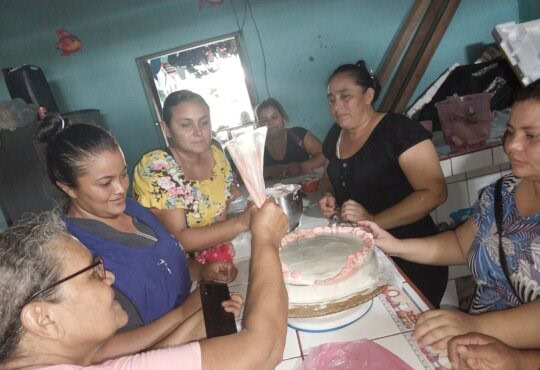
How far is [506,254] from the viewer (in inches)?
46.0

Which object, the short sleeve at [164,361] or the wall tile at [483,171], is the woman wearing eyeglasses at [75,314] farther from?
the wall tile at [483,171]

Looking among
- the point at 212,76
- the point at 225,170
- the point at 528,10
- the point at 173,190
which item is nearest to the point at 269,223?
the point at 173,190

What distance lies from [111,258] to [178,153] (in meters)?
0.82

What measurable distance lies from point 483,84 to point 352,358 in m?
2.92

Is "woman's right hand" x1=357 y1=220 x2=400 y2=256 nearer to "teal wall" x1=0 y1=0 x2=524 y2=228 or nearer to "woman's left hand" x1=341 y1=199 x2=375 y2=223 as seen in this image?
"woman's left hand" x1=341 y1=199 x2=375 y2=223

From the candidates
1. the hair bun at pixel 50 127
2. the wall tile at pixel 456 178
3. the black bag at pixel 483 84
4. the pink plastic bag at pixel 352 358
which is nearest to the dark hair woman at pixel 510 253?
the pink plastic bag at pixel 352 358

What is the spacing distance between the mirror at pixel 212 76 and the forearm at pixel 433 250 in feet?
8.26

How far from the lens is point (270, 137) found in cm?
354

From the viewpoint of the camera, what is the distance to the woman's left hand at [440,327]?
966 millimetres

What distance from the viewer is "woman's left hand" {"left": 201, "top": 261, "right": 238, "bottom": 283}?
1534 millimetres

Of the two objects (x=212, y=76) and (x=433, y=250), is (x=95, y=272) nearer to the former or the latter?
(x=433, y=250)

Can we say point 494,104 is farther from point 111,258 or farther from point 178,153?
point 111,258

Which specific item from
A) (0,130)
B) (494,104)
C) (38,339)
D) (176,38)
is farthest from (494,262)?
(0,130)

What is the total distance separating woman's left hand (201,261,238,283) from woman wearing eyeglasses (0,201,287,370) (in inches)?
A: 23.2
